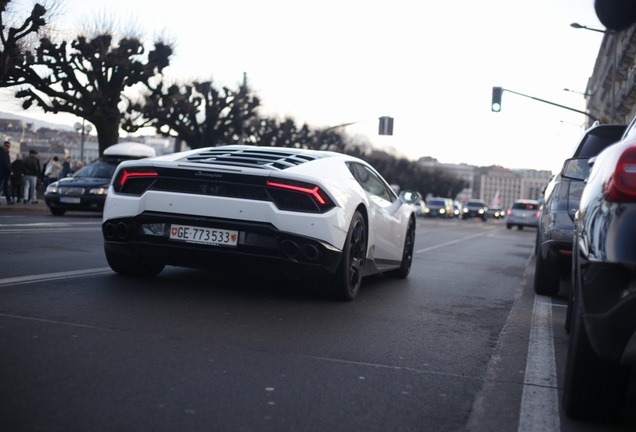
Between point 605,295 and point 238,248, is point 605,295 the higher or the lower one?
the higher one

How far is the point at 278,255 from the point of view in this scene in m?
6.27

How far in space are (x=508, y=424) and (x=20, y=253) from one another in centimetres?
668

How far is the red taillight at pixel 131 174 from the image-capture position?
6.62 meters

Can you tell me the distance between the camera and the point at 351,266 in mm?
6918

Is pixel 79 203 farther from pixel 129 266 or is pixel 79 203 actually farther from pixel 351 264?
pixel 351 264

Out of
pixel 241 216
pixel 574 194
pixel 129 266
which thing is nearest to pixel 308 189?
pixel 241 216

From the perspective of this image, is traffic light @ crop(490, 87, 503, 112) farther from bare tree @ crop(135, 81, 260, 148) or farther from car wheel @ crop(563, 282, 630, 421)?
car wheel @ crop(563, 282, 630, 421)

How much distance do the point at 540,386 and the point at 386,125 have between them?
4677 cm

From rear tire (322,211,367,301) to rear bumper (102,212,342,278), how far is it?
217 mm

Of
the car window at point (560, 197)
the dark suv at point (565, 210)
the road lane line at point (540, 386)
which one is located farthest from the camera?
the car window at point (560, 197)

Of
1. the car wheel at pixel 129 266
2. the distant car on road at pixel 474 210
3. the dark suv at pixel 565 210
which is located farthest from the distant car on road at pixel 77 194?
the distant car on road at pixel 474 210

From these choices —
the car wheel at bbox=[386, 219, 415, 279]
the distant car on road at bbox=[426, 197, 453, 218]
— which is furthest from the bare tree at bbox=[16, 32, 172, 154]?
the distant car on road at bbox=[426, 197, 453, 218]

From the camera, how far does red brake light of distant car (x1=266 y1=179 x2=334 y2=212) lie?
6320mm

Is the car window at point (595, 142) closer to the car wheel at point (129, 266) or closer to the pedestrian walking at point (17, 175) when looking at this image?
the car wheel at point (129, 266)
